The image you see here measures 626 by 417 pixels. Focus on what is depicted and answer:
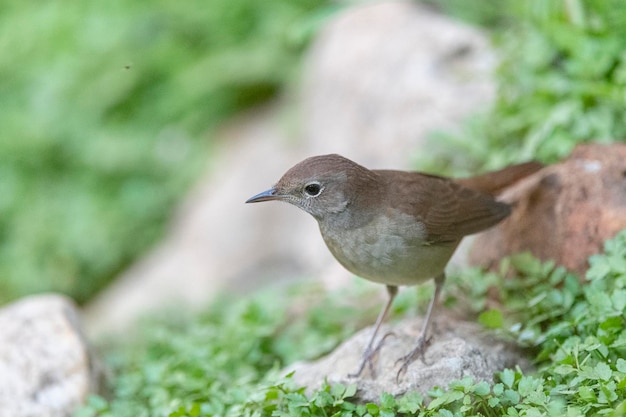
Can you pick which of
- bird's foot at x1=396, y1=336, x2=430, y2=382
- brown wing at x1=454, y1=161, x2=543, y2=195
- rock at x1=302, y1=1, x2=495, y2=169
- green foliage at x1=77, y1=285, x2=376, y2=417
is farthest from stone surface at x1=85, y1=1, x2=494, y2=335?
bird's foot at x1=396, y1=336, x2=430, y2=382

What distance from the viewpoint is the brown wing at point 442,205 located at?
178 inches

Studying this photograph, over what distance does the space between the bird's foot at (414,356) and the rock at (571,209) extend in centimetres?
107

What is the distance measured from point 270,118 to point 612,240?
593 centimetres

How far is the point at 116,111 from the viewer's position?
1003 cm

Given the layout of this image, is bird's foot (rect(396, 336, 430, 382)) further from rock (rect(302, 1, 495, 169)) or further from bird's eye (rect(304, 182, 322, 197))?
rock (rect(302, 1, 495, 169))

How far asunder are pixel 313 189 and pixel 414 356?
100 cm

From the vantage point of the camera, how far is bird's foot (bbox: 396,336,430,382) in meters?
4.04

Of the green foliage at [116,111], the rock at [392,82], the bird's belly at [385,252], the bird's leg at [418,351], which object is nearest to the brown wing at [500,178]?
the bird's belly at [385,252]

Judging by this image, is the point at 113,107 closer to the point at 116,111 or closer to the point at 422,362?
the point at 116,111

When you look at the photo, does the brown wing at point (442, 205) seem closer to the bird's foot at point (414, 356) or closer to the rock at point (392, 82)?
the bird's foot at point (414, 356)

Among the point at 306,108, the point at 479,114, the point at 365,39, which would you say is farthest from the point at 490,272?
the point at 306,108

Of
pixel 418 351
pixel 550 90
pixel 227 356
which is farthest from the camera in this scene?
pixel 550 90

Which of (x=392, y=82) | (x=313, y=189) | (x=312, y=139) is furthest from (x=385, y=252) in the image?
(x=312, y=139)

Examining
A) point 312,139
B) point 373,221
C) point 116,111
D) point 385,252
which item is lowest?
point 312,139
